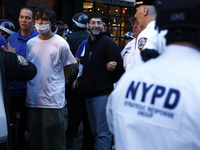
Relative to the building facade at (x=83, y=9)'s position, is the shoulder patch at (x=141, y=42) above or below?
below

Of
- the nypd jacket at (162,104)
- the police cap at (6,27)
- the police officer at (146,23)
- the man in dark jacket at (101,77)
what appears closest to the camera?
the nypd jacket at (162,104)

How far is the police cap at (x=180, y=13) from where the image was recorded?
122cm

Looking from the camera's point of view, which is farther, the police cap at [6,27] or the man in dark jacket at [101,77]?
the police cap at [6,27]

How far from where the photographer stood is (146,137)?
1312 millimetres

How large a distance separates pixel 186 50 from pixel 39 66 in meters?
2.56

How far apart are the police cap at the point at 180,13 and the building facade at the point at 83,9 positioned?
458 inches

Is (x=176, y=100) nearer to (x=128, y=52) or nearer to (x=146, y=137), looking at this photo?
(x=146, y=137)

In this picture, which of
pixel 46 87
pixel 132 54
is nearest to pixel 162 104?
pixel 132 54

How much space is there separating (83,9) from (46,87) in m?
12.0

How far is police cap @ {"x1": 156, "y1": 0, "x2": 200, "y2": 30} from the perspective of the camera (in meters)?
1.22

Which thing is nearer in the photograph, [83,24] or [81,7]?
[83,24]

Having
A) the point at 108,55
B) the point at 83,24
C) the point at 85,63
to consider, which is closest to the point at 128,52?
the point at 108,55

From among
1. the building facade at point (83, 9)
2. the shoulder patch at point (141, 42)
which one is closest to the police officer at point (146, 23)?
the shoulder patch at point (141, 42)

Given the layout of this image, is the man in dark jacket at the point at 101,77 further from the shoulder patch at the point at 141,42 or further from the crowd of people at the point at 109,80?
the shoulder patch at the point at 141,42
